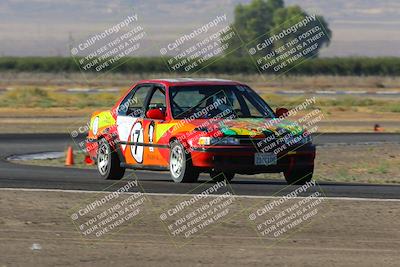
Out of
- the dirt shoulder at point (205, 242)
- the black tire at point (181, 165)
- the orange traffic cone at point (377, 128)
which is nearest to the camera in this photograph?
the dirt shoulder at point (205, 242)

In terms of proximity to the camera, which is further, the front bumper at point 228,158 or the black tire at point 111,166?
the black tire at point 111,166

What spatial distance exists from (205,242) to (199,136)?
200 inches

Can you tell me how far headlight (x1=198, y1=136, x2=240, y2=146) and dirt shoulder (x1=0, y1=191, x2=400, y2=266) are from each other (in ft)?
7.53

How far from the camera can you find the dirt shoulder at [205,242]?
9.79 metres

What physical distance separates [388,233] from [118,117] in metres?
6.87

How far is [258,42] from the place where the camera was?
526ft

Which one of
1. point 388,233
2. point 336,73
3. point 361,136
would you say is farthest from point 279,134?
point 336,73

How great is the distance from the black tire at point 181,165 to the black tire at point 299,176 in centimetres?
145

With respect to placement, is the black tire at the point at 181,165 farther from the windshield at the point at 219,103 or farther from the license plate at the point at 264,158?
the license plate at the point at 264,158

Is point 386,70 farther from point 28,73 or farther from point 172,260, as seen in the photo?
point 172,260

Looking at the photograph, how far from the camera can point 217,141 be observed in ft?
52.1
